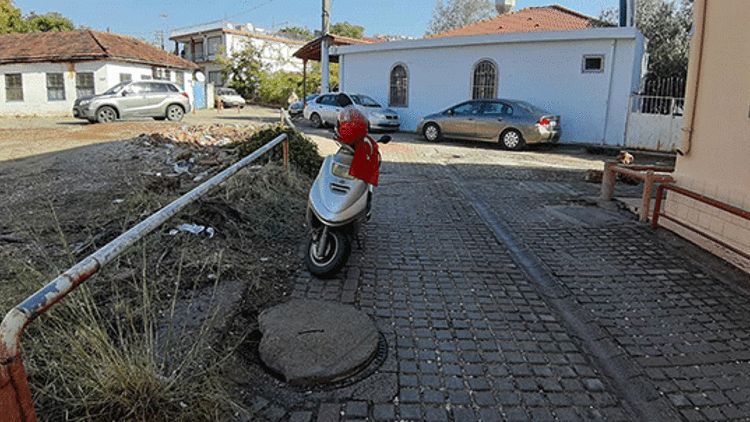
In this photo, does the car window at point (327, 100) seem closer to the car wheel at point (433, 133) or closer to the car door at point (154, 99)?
the car wheel at point (433, 133)

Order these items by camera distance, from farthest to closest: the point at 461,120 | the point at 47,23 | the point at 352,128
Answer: the point at 47,23, the point at 461,120, the point at 352,128

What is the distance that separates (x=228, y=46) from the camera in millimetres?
52156

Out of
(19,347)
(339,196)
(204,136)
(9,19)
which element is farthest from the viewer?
(9,19)

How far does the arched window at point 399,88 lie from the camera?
70.3ft

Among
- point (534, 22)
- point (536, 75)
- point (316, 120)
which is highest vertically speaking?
point (534, 22)

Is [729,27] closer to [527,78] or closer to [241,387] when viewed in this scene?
[241,387]

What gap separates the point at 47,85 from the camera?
30.3 metres

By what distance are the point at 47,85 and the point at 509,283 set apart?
32.9 m

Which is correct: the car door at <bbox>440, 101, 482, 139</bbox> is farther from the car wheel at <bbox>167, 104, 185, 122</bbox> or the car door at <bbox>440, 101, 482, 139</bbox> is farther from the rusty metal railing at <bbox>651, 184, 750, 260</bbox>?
the car wheel at <bbox>167, 104, 185, 122</bbox>

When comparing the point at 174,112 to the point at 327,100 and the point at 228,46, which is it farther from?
the point at 228,46

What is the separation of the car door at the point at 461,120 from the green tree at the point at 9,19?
39.4 meters

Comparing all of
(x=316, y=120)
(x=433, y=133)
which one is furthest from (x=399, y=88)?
(x=433, y=133)

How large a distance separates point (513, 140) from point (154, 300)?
13.5 metres

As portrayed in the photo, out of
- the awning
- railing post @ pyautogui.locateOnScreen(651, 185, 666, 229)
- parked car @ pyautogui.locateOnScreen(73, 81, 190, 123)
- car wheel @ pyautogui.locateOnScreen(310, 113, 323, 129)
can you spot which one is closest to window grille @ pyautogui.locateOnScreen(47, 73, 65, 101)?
parked car @ pyautogui.locateOnScreen(73, 81, 190, 123)
